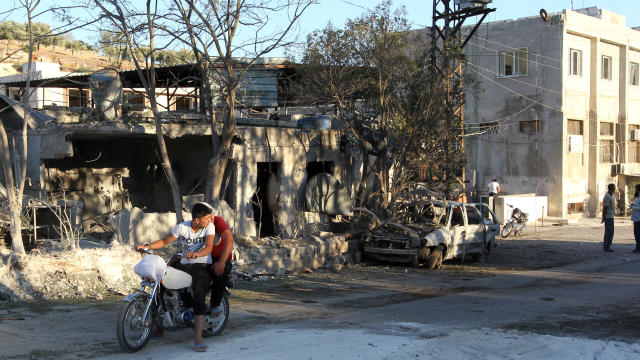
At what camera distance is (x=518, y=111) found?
32.4m

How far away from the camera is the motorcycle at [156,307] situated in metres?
6.70

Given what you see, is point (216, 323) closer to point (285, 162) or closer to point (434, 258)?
point (434, 258)

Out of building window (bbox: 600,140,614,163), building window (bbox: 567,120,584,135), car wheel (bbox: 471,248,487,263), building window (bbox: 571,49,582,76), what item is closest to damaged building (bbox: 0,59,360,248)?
car wheel (bbox: 471,248,487,263)

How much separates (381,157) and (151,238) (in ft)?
21.6

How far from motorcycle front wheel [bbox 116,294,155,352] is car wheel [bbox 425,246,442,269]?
9022 millimetres

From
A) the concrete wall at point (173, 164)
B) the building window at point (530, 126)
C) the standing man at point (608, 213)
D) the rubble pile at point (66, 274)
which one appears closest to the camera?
the rubble pile at point (66, 274)

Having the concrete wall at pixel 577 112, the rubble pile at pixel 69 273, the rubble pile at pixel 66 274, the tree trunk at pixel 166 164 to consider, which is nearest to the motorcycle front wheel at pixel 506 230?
the concrete wall at pixel 577 112

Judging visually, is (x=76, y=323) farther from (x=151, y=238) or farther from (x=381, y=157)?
(x=381, y=157)

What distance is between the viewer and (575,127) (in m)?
32.9

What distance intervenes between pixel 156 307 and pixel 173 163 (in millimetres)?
12201

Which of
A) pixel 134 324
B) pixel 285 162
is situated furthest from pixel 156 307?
pixel 285 162

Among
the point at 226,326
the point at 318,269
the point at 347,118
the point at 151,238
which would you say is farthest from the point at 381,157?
the point at 226,326

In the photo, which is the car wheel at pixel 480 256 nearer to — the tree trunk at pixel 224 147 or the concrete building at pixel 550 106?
the tree trunk at pixel 224 147

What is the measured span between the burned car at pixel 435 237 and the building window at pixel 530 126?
660 inches
